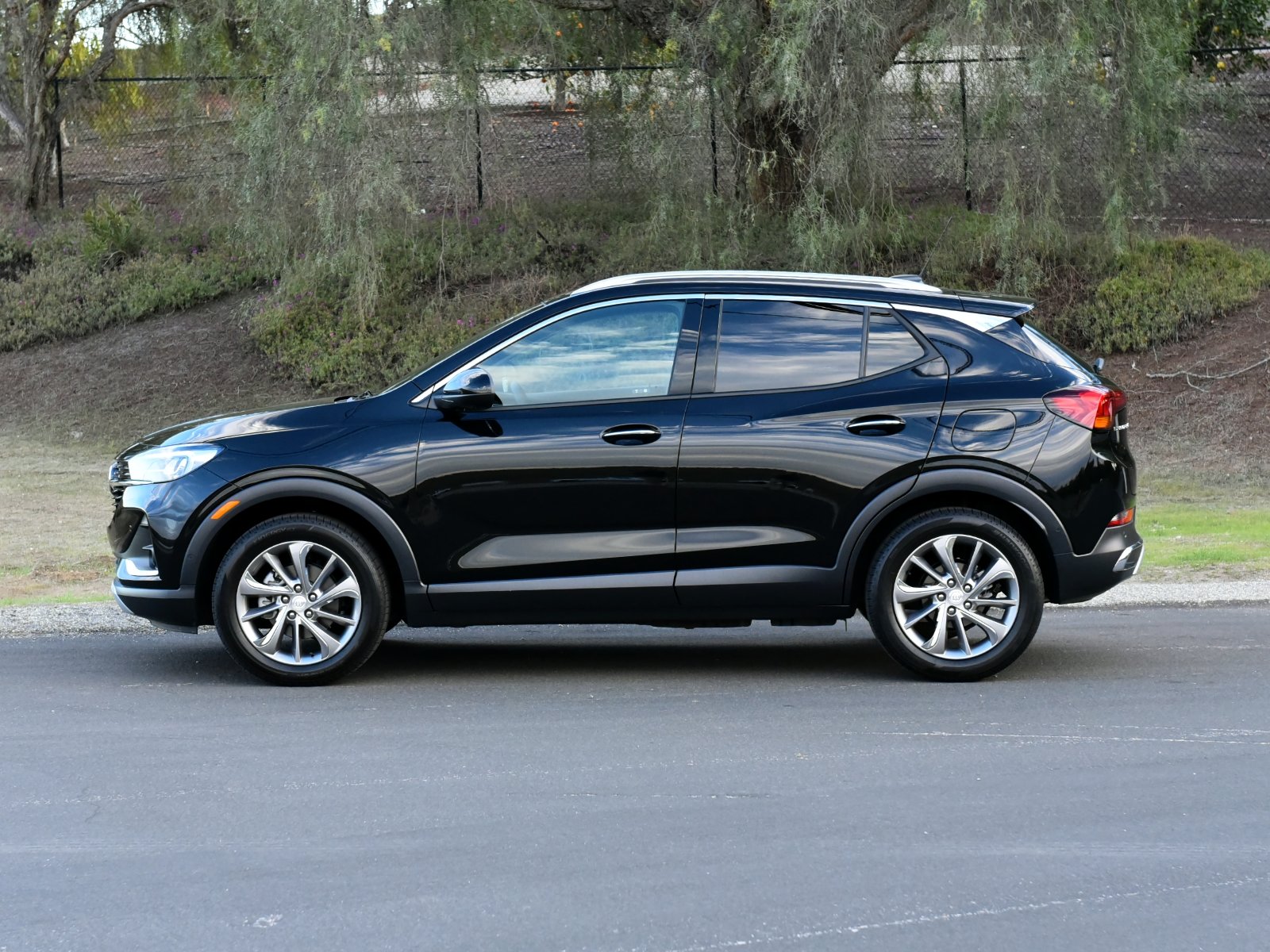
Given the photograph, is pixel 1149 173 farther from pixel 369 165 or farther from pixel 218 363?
pixel 218 363

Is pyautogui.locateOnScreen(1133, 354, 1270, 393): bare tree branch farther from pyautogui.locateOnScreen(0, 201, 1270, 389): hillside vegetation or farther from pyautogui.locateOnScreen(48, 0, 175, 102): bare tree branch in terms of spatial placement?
pyautogui.locateOnScreen(48, 0, 175, 102): bare tree branch

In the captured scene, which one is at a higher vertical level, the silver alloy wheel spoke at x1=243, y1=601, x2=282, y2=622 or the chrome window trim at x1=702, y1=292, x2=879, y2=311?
the chrome window trim at x1=702, y1=292, x2=879, y2=311

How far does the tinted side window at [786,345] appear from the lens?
24.2ft

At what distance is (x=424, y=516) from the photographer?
7.25 metres

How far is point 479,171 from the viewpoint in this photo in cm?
1873

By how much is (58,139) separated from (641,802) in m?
21.1

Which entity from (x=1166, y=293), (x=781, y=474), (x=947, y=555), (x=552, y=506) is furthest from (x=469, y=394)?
(x=1166, y=293)

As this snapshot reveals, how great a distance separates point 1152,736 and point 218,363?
612 inches

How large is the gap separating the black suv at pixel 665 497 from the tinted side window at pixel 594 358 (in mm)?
11

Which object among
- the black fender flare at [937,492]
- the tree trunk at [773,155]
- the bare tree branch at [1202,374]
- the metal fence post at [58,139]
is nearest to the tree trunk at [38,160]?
the metal fence post at [58,139]

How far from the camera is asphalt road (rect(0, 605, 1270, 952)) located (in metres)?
4.50

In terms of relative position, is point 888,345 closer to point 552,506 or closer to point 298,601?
point 552,506

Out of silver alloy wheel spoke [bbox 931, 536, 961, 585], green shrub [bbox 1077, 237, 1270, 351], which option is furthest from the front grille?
green shrub [bbox 1077, 237, 1270, 351]

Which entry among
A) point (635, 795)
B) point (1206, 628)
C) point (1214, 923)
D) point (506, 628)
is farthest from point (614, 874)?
point (1206, 628)
